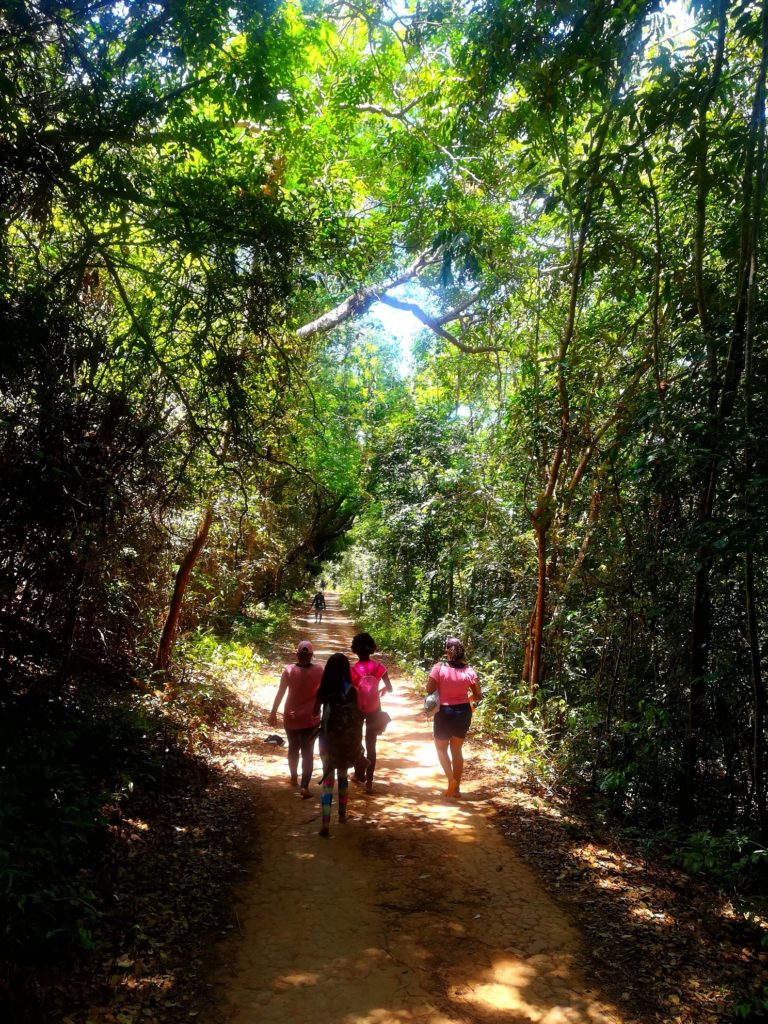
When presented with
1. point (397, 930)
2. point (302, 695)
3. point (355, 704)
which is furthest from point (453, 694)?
point (397, 930)

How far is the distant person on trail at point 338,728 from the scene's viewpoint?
5.86 m

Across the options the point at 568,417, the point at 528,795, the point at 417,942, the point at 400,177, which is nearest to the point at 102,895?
the point at 417,942

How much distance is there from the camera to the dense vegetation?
4.86 meters

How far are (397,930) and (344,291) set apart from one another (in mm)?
6139

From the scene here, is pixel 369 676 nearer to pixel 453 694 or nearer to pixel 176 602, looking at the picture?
pixel 453 694

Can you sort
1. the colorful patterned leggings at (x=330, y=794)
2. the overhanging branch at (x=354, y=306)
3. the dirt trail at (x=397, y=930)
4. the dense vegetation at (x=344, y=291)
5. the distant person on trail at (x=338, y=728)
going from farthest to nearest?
the overhanging branch at (x=354, y=306), the distant person on trail at (x=338, y=728), the colorful patterned leggings at (x=330, y=794), the dense vegetation at (x=344, y=291), the dirt trail at (x=397, y=930)

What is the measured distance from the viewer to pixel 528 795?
7176 mm

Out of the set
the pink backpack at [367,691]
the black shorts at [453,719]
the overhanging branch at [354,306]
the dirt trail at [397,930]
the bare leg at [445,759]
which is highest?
the overhanging branch at [354,306]

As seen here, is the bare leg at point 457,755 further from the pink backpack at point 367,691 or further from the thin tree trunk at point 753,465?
the thin tree trunk at point 753,465

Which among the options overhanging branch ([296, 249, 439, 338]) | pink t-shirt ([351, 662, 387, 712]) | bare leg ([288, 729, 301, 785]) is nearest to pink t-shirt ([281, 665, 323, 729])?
bare leg ([288, 729, 301, 785])

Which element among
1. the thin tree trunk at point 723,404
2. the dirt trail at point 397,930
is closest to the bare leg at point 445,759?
the dirt trail at point 397,930

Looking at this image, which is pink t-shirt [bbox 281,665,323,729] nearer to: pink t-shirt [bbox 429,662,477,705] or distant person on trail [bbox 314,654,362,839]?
distant person on trail [bbox 314,654,362,839]

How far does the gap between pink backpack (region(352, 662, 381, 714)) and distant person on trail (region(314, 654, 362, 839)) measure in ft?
2.24

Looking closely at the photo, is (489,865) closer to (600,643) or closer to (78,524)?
(600,643)
